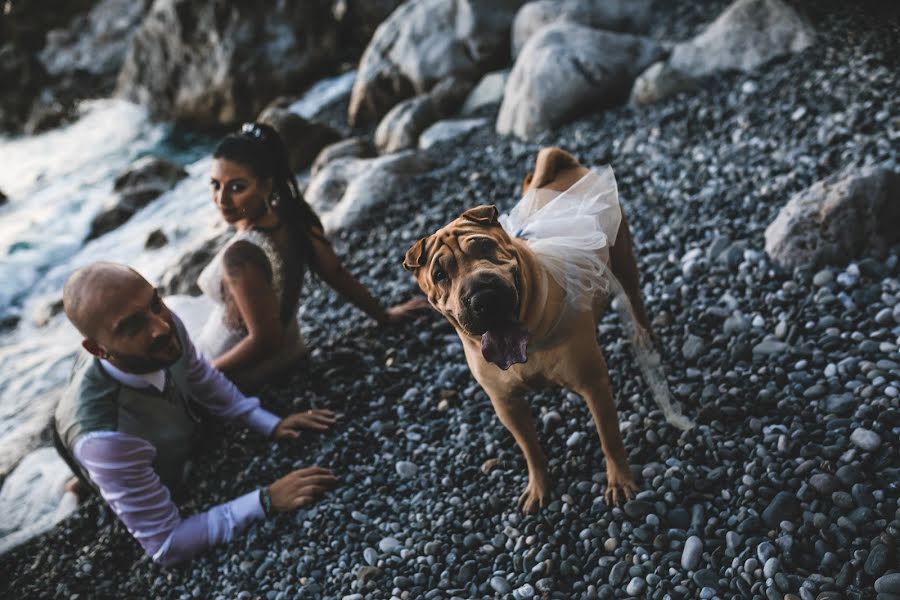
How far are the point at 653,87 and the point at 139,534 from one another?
6.39 meters

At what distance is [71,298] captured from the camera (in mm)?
3459

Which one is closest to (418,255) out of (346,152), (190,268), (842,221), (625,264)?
(625,264)

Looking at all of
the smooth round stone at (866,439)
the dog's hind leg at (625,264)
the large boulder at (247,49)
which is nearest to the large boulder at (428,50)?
the large boulder at (247,49)

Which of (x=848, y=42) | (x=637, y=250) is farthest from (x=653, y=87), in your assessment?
(x=637, y=250)

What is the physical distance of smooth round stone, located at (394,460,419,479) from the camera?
3805 millimetres

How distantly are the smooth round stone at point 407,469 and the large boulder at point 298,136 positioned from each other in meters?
8.08

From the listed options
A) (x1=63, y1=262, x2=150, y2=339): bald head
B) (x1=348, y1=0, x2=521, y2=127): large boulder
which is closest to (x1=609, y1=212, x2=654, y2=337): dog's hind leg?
(x1=63, y1=262, x2=150, y2=339): bald head

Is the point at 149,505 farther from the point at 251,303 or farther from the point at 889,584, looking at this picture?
the point at 889,584

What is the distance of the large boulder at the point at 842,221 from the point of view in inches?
154

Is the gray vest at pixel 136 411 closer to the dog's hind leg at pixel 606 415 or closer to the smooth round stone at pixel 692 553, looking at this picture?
the dog's hind leg at pixel 606 415

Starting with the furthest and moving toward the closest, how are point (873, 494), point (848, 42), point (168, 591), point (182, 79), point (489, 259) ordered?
point (182, 79) → point (848, 42) → point (168, 591) → point (873, 494) → point (489, 259)

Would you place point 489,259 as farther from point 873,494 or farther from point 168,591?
point 168,591

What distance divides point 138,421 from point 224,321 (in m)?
1.15

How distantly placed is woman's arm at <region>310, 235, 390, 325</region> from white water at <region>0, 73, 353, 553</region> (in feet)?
7.95
